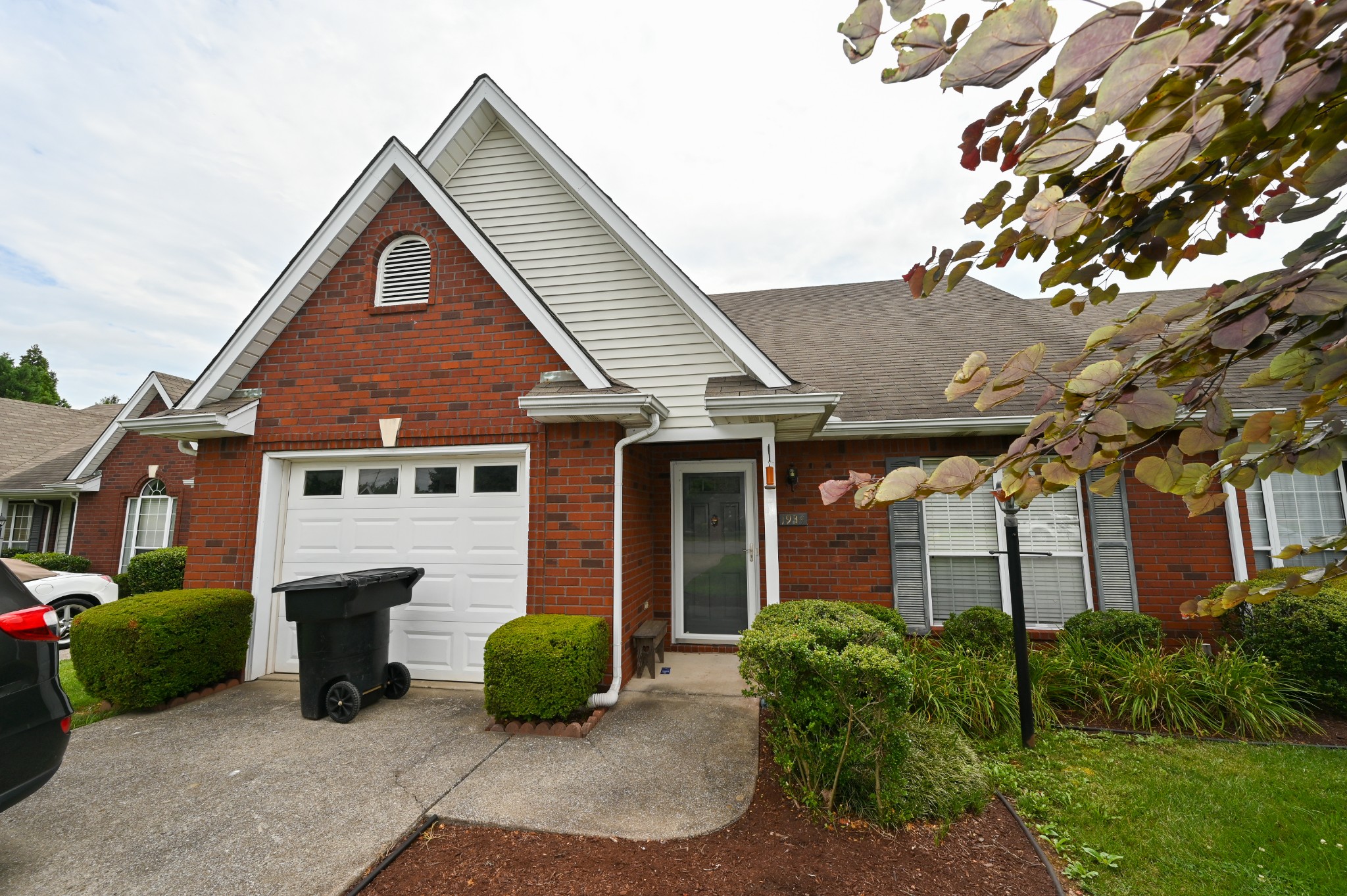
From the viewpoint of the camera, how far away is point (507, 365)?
6195mm

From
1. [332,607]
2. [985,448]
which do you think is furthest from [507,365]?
[985,448]

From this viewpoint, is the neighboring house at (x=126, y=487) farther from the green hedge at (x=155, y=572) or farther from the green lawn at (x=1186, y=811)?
the green lawn at (x=1186, y=811)

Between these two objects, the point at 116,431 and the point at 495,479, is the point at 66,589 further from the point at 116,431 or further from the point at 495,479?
the point at 495,479

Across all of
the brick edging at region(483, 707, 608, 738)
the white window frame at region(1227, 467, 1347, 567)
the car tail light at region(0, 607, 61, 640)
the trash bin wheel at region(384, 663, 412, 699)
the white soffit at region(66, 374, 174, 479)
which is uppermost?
the white soffit at region(66, 374, 174, 479)

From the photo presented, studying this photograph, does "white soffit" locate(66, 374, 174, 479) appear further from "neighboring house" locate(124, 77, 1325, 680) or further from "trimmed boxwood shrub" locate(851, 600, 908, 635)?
"trimmed boxwood shrub" locate(851, 600, 908, 635)

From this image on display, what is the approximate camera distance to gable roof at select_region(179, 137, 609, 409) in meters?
6.08

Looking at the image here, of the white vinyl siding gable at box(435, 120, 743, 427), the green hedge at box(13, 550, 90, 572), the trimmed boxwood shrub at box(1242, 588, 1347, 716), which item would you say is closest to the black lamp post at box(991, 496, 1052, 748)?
the trimmed boxwood shrub at box(1242, 588, 1347, 716)

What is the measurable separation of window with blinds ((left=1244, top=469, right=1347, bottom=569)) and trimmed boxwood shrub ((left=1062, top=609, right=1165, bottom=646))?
6.03 feet

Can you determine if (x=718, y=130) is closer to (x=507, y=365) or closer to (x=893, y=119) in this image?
(x=507, y=365)

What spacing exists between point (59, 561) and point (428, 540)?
45.6ft

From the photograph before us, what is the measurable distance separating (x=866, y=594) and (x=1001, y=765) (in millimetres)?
3093

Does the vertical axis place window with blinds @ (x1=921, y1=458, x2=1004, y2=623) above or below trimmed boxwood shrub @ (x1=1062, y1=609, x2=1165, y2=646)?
above

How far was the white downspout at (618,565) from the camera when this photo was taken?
572cm

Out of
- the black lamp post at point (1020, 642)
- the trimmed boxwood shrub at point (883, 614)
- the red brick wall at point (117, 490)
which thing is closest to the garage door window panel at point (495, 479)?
the trimmed boxwood shrub at point (883, 614)
